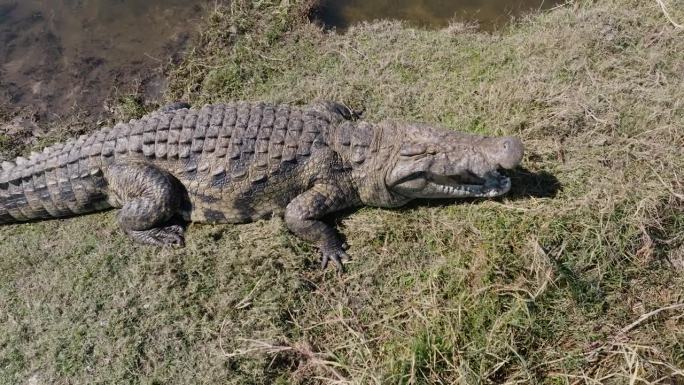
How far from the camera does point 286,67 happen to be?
5.73m

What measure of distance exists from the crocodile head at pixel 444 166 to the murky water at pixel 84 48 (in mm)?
3112

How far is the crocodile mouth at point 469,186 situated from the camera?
13.3 feet

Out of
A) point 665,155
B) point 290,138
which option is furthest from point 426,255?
point 665,155

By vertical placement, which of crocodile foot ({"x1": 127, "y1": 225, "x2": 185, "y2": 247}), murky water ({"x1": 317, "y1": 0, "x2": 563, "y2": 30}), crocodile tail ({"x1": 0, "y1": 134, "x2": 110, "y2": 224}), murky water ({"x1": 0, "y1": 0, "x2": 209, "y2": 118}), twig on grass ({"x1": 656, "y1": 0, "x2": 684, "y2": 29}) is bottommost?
crocodile foot ({"x1": 127, "y1": 225, "x2": 185, "y2": 247})

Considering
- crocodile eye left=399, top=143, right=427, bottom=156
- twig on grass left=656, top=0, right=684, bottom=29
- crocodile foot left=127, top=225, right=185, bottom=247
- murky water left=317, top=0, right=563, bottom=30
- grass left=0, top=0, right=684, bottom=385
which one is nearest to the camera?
grass left=0, top=0, right=684, bottom=385

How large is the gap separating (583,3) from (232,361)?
5533mm

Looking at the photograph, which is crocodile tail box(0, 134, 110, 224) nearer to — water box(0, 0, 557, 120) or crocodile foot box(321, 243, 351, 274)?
water box(0, 0, 557, 120)

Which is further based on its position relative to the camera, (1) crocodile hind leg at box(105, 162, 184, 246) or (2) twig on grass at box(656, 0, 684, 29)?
(2) twig on grass at box(656, 0, 684, 29)

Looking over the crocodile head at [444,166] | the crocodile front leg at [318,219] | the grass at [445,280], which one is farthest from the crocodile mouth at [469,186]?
the crocodile front leg at [318,219]

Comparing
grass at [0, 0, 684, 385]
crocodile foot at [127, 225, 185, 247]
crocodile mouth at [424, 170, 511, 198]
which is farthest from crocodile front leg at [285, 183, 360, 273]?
crocodile foot at [127, 225, 185, 247]

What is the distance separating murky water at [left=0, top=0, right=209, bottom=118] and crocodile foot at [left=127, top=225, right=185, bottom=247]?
6.60ft

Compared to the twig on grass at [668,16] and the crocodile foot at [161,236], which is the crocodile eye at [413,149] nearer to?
the crocodile foot at [161,236]

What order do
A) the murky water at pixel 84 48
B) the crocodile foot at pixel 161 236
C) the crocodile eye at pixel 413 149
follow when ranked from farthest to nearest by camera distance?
the murky water at pixel 84 48 < the crocodile foot at pixel 161 236 < the crocodile eye at pixel 413 149

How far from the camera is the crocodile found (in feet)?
13.4
